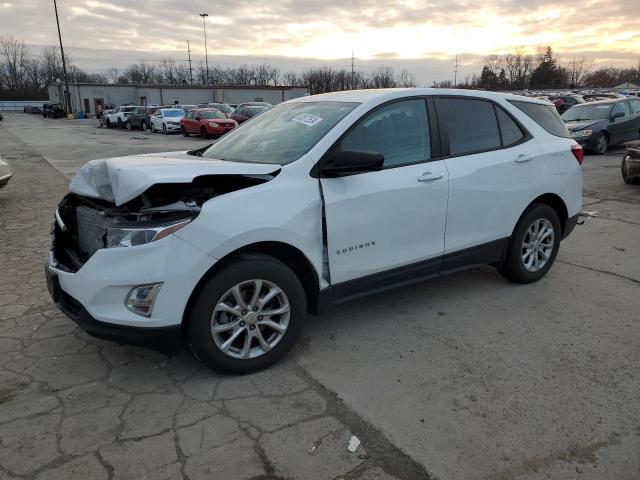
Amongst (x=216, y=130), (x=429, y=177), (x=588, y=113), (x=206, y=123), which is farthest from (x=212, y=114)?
(x=429, y=177)

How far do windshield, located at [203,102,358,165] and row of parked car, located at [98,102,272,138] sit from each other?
57.5ft

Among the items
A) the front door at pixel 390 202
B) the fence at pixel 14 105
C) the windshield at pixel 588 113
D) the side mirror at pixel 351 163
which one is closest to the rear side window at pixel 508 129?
the front door at pixel 390 202

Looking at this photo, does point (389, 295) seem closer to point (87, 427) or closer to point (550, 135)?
point (550, 135)

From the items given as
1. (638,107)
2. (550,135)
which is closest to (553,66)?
(638,107)

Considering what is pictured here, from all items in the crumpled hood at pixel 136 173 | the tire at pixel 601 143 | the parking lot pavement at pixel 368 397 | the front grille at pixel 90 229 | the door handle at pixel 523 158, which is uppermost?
the crumpled hood at pixel 136 173

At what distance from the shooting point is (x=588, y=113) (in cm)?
1592

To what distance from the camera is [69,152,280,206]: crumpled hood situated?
301 cm

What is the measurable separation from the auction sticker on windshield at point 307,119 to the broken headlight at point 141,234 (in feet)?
4.45

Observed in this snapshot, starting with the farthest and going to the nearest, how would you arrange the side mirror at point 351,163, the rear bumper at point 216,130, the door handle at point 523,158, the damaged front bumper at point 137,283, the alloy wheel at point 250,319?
1. the rear bumper at point 216,130
2. the door handle at point 523,158
3. the side mirror at point 351,163
4. the alloy wheel at point 250,319
5. the damaged front bumper at point 137,283

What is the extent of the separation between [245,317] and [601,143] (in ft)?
51.4

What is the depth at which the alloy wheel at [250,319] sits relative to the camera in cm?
315

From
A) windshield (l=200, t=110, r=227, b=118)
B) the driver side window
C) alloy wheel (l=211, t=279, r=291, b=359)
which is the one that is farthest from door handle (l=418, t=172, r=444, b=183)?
windshield (l=200, t=110, r=227, b=118)

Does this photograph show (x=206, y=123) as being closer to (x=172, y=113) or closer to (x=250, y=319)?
(x=172, y=113)

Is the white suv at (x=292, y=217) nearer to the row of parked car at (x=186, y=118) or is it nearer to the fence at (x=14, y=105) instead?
the row of parked car at (x=186, y=118)
